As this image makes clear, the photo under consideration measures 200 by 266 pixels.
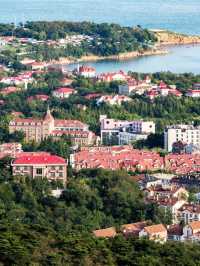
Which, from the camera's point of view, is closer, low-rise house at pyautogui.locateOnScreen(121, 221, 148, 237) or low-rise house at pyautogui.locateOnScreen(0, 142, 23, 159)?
low-rise house at pyautogui.locateOnScreen(121, 221, 148, 237)

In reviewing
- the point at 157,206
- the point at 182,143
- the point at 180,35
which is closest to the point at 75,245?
the point at 157,206

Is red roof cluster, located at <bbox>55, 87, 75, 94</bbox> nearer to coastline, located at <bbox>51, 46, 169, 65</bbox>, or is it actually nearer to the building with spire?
the building with spire

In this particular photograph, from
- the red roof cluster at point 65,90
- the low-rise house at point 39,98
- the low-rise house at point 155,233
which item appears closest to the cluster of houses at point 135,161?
the low-rise house at point 155,233

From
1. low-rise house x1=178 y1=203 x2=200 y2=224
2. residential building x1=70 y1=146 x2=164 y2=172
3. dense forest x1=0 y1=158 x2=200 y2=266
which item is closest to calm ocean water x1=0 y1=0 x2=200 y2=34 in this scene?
residential building x1=70 y1=146 x2=164 y2=172

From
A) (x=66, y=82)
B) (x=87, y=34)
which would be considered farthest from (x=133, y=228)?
(x=87, y=34)

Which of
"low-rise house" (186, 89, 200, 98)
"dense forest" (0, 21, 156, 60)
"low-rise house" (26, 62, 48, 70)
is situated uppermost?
"low-rise house" (186, 89, 200, 98)

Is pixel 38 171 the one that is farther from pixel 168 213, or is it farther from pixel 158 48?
pixel 158 48

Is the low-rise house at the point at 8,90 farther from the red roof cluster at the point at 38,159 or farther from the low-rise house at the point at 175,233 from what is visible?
the low-rise house at the point at 175,233

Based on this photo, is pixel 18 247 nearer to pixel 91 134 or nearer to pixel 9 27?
pixel 91 134

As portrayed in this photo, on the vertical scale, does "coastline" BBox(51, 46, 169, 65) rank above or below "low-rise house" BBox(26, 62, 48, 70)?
below
